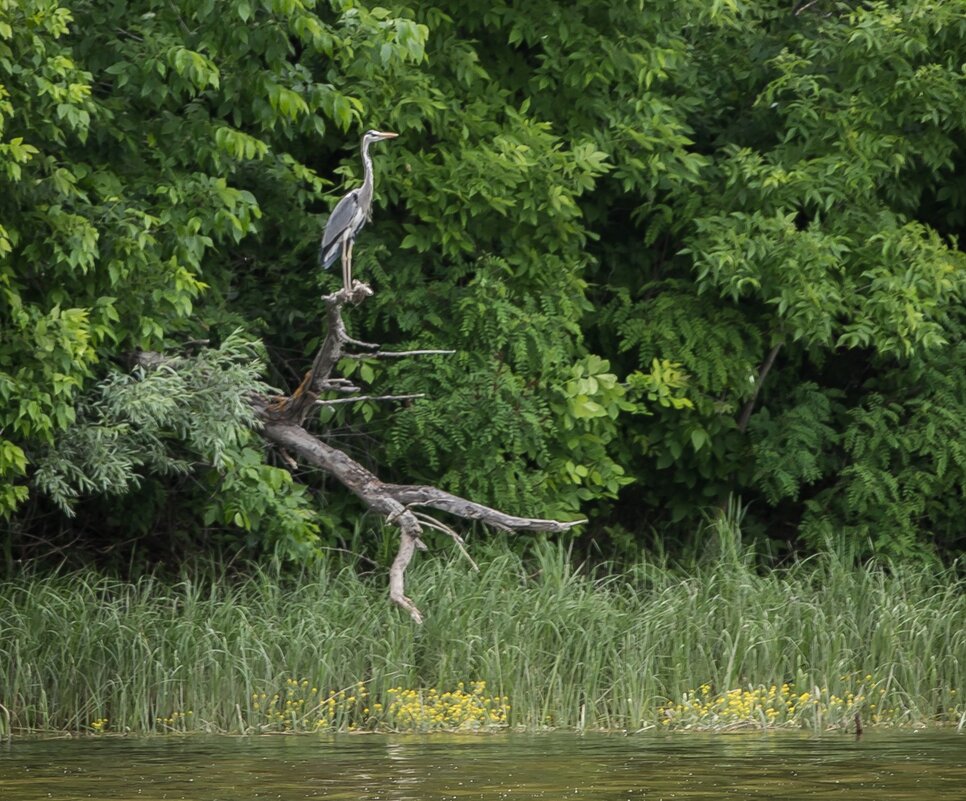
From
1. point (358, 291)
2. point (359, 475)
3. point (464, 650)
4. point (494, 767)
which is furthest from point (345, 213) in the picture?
point (494, 767)

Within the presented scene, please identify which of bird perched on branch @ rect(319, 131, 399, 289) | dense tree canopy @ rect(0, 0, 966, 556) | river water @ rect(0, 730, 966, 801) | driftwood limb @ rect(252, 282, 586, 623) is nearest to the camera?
river water @ rect(0, 730, 966, 801)

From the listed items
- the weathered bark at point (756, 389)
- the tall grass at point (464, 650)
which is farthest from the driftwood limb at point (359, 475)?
the weathered bark at point (756, 389)

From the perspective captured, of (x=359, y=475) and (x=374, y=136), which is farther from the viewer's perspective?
(x=374, y=136)

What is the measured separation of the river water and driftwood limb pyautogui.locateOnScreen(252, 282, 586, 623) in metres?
1.33

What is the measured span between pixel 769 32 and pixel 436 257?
→ 11.3ft

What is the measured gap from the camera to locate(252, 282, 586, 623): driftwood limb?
9.40 meters

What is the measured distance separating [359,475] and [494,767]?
3210 mm

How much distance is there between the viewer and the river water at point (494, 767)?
6484 millimetres

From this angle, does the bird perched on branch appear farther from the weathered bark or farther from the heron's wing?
the weathered bark

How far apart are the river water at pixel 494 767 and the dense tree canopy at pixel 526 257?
1939 millimetres

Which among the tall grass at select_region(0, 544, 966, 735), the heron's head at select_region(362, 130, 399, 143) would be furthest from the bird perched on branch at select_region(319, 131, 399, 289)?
the tall grass at select_region(0, 544, 966, 735)

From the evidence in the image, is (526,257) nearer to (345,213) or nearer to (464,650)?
(345,213)

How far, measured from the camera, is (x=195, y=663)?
9.25 m

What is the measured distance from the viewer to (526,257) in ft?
38.5
